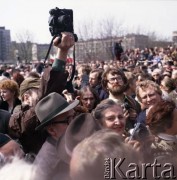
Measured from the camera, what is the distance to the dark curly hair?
2.85 metres

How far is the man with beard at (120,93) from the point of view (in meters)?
4.22

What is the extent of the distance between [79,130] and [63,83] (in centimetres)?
118

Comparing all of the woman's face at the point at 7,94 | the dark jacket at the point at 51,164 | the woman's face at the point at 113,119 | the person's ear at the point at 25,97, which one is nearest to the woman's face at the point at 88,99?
the person's ear at the point at 25,97

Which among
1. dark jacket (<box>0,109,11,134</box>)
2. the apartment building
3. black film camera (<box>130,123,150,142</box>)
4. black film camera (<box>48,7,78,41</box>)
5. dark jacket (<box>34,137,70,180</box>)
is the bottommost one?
the apartment building

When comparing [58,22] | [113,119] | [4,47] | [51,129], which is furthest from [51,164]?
[4,47]

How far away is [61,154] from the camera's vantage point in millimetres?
2133

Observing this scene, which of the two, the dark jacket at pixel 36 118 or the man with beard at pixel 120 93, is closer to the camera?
the dark jacket at pixel 36 118

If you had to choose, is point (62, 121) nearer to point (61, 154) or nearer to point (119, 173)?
point (61, 154)

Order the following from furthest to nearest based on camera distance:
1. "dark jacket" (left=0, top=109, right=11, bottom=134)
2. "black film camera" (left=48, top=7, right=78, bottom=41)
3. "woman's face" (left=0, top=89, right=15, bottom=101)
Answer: "woman's face" (left=0, top=89, right=15, bottom=101) < "dark jacket" (left=0, top=109, right=11, bottom=134) < "black film camera" (left=48, top=7, right=78, bottom=41)

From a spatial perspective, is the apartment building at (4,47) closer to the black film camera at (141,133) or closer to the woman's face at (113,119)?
the woman's face at (113,119)

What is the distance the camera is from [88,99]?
15.3ft

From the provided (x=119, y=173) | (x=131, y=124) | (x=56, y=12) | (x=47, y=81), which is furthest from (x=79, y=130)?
(x=131, y=124)

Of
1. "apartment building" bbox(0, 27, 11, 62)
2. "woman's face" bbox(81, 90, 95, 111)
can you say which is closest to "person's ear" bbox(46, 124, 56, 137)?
"woman's face" bbox(81, 90, 95, 111)

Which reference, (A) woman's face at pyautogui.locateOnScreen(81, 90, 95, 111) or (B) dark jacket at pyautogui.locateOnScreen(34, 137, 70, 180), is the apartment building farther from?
(B) dark jacket at pyautogui.locateOnScreen(34, 137, 70, 180)
